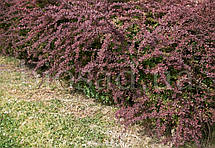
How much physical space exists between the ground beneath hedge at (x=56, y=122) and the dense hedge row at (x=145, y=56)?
0.76 ft

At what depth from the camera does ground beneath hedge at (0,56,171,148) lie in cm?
341

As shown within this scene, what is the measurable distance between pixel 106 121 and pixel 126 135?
1.25 ft

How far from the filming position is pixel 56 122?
12.0 feet

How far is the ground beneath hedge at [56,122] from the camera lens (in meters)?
3.41

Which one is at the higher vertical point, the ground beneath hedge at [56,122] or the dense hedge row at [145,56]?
the dense hedge row at [145,56]

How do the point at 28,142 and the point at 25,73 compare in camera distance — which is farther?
the point at 25,73

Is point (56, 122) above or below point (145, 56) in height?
below

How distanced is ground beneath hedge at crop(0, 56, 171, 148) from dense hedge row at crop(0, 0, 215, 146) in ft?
0.76

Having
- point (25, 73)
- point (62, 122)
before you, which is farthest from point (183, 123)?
point (25, 73)

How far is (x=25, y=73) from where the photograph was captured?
17.2 ft

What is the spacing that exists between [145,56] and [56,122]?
152 centimetres

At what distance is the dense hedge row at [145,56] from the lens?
3.43 m

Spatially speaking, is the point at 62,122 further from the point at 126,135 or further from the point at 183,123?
the point at 183,123

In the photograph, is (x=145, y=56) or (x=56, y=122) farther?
(x=56, y=122)
